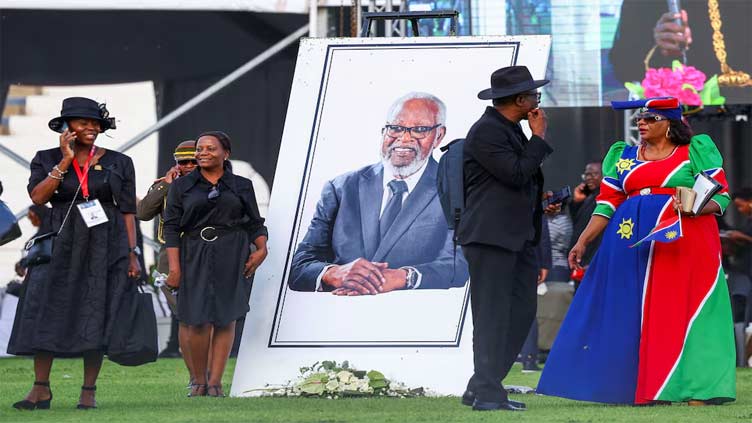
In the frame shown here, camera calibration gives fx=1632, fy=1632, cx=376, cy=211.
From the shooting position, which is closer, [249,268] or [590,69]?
[249,268]

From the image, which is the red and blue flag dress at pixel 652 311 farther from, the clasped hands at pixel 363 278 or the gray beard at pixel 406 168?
the gray beard at pixel 406 168

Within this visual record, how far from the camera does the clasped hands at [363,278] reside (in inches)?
369

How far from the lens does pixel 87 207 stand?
29.1ft

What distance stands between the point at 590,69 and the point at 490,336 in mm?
6273

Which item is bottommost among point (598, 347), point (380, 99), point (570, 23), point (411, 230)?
point (598, 347)

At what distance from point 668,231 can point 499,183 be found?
1185 mm

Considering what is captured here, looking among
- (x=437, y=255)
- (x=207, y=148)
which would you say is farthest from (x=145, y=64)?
(x=437, y=255)

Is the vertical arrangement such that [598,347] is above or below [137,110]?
below

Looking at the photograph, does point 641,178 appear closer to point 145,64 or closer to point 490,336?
point 490,336

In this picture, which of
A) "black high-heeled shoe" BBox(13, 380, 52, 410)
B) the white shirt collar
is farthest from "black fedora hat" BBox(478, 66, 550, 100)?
"black high-heeled shoe" BBox(13, 380, 52, 410)

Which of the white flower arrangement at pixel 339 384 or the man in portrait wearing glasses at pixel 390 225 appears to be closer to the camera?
the white flower arrangement at pixel 339 384

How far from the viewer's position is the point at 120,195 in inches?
355

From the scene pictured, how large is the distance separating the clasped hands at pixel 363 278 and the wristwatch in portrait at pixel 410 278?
0.02m

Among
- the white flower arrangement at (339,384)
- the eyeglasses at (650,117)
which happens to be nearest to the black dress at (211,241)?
the white flower arrangement at (339,384)
